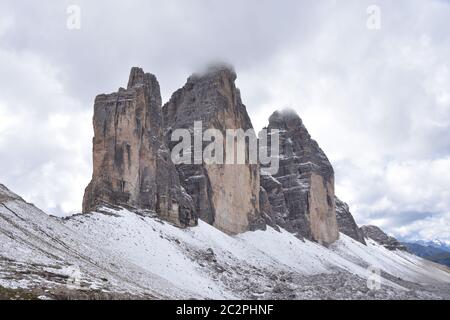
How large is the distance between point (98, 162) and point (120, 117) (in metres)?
7.18

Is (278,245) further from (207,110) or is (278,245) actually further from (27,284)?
(27,284)

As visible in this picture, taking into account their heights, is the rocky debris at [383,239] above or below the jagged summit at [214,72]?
below

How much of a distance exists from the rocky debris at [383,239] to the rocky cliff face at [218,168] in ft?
324

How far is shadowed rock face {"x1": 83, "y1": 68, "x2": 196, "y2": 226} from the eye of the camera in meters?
62.8

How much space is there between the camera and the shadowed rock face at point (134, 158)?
206 ft

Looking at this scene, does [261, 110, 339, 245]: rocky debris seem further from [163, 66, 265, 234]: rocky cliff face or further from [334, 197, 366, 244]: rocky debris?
[163, 66, 265, 234]: rocky cliff face

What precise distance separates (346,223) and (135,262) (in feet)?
376

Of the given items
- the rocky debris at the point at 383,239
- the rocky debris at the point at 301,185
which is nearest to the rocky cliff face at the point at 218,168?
the rocky debris at the point at 301,185

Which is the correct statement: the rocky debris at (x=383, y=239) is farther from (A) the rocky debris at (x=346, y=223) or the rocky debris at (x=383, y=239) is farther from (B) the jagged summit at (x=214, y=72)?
(B) the jagged summit at (x=214, y=72)

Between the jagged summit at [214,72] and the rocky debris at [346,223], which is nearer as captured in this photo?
the jagged summit at [214,72]

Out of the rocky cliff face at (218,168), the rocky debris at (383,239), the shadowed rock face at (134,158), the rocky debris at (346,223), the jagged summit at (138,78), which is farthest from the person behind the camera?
the rocky debris at (383,239)

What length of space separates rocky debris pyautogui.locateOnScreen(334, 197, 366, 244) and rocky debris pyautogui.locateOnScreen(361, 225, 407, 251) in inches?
1167

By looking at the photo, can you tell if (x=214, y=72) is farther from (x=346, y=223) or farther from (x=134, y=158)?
(x=346, y=223)
